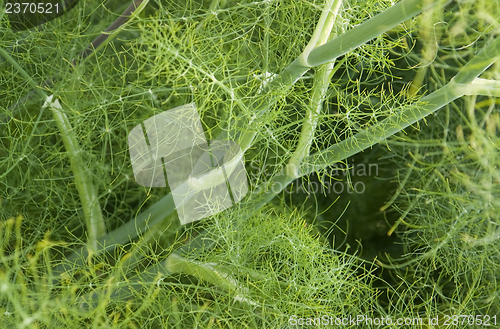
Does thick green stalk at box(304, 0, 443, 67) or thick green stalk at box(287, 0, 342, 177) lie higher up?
thick green stalk at box(304, 0, 443, 67)

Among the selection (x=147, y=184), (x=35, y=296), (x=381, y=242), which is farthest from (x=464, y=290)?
(x=35, y=296)

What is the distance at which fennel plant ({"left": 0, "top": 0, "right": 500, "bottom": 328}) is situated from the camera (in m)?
0.70

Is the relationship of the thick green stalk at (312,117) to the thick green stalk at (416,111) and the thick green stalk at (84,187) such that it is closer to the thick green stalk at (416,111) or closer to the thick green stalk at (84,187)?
the thick green stalk at (416,111)

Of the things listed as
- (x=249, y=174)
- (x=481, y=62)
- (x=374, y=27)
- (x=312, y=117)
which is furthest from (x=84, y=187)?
(x=481, y=62)

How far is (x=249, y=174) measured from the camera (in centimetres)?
87

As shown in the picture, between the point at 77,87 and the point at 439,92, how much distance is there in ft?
2.24

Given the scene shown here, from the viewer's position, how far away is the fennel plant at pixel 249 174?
0.70 metres

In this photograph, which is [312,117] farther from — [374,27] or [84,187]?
[84,187]

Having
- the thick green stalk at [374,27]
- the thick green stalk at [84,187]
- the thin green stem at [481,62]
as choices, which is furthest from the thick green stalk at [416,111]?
the thick green stalk at [84,187]

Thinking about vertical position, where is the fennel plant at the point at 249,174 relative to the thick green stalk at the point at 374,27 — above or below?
below

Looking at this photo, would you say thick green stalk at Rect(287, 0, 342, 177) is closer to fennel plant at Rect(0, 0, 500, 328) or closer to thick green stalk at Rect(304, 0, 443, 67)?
fennel plant at Rect(0, 0, 500, 328)

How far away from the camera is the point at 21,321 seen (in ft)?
2.21

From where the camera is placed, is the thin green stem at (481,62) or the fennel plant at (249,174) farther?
the fennel plant at (249,174)

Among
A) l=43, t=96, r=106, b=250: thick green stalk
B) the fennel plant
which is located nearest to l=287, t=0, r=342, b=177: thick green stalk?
the fennel plant
